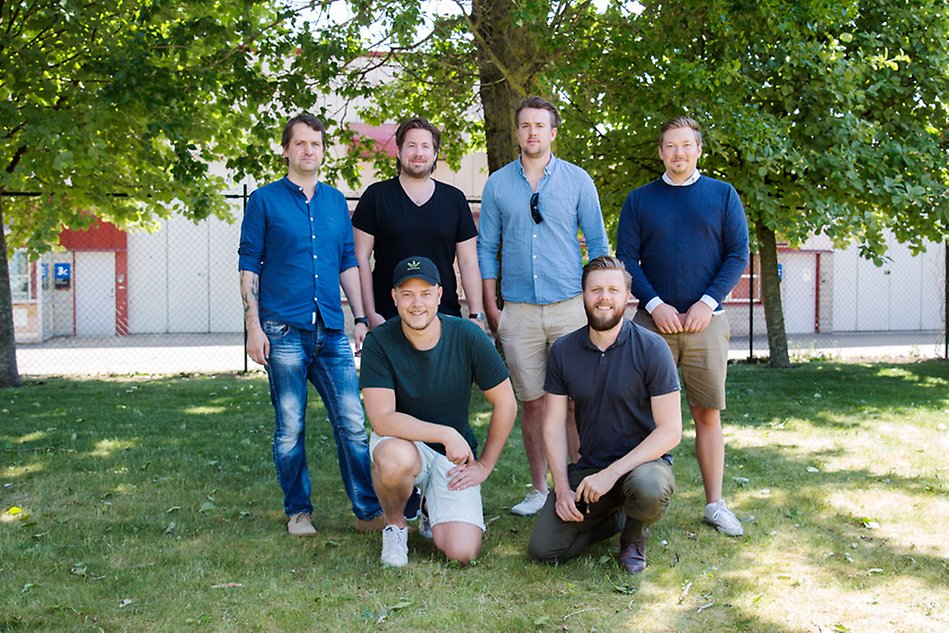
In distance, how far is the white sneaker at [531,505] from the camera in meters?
5.07

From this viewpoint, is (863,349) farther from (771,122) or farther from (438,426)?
(438,426)

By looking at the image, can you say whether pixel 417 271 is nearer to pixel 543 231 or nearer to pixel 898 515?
pixel 543 231

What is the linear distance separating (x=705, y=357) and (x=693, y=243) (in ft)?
1.91

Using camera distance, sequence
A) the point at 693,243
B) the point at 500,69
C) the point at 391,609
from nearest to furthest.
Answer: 1. the point at 391,609
2. the point at 693,243
3. the point at 500,69

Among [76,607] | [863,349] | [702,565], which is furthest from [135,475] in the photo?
[863,349]

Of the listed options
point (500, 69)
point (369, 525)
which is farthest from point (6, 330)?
point (369, 525)

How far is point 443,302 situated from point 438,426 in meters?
0.77

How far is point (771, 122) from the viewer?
31.8 ft

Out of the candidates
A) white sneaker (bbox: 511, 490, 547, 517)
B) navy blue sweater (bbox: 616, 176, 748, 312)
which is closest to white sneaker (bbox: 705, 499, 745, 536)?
white sneaker (bbox: 511, 490, 547, 517)

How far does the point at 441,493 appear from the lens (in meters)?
4.35

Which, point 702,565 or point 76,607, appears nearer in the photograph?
point 76,607

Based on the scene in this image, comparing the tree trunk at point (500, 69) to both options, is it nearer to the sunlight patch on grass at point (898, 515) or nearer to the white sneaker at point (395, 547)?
the sunlight patch on grass at point (898, 515)

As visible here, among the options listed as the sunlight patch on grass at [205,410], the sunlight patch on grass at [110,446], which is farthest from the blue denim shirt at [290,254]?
Result: the sunlight patch on grass at [205,410]

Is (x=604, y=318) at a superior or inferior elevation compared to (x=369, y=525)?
superior
